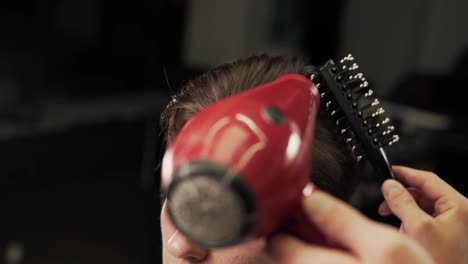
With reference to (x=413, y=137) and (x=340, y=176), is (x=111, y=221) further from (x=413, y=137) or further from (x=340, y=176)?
(x=340, y=176)

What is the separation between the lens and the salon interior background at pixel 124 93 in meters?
1.95

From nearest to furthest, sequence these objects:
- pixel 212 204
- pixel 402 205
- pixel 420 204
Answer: pixel 212 204, pixel 402 205, pixel 420 204

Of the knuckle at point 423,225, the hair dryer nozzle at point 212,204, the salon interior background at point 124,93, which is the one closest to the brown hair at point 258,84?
the knuckle at point 423,225

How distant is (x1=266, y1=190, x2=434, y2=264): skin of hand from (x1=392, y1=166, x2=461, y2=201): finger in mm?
207

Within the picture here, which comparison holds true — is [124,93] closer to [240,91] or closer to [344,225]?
[240,91]

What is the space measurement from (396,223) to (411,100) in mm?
1152

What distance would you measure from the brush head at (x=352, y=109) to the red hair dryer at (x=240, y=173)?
16 centimetres

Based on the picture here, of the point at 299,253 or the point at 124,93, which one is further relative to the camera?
the point at 124,93

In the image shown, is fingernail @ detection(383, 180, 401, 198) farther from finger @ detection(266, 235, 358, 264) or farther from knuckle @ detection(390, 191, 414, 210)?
finger @ detection(266, 235, 358, 264)

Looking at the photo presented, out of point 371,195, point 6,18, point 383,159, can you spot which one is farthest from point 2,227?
point 383,159

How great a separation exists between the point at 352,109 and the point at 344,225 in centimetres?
21

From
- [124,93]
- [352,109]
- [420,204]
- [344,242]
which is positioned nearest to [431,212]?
[420,204]

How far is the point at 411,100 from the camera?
205cm

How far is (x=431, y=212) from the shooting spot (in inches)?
20.0
